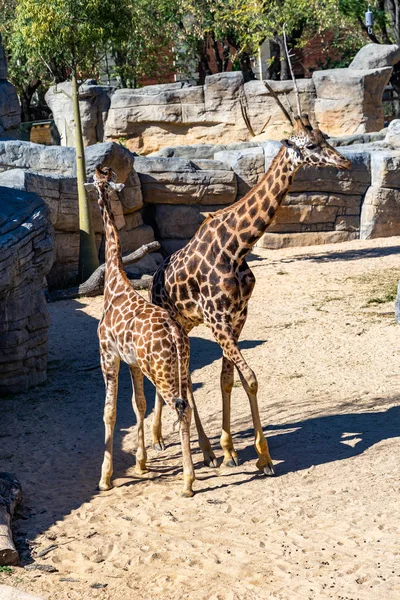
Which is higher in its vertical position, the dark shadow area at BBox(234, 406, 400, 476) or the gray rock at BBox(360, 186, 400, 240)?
the gray rock at BBox(360, 186, 400, 240)

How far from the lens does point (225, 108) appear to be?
23719 mm

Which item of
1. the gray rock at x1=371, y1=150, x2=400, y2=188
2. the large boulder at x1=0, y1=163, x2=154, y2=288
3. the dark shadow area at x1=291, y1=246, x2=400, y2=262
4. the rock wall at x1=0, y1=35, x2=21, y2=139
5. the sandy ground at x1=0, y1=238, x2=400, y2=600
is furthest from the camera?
the rock wall at x1=0, y1=35, x2=21, y2=139

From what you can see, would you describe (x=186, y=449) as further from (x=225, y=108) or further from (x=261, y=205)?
(x=225, y=108)

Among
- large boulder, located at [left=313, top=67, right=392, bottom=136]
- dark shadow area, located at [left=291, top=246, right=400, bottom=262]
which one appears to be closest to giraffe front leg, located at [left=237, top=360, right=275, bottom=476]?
dark shadow area, located at [left=291, top=246, right=400, bottom=262]

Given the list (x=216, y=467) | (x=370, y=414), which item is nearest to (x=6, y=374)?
(x=216, y=467)

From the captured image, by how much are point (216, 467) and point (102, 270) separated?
21.5ft

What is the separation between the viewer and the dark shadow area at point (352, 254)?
15.1m

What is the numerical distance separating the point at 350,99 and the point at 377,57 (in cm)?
179

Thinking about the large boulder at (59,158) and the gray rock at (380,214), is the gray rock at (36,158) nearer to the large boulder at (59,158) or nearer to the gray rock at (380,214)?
the large boulder at (59,158)

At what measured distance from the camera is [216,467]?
23.0 feet

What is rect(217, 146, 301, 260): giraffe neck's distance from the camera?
22.1ft

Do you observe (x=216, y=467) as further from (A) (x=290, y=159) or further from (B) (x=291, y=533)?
(A) (x=290, y=159)

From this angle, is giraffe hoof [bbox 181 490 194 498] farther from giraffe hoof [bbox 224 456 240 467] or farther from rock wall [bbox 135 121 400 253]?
rock wall [bbox 135 121 400 253]

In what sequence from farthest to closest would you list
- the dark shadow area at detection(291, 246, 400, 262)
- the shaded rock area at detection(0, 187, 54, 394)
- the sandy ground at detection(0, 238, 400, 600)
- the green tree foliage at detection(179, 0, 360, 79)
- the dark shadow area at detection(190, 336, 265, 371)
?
the green tree foliage at detection(179, 0, 360, 79)
the dark shadow area at detection(291, 246, 400, 262)
the dark shadow area at detection(190, 336, 265, 371)
the shaded rock area at detection(0, 187, 54, 394)
the sandy ground at detection(0, 238, 400, 600)
